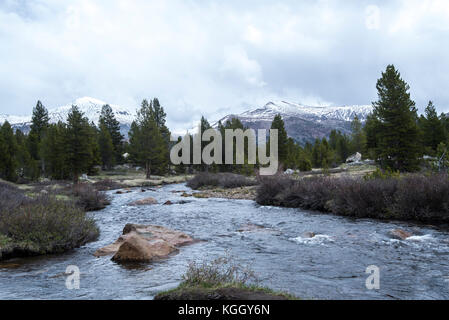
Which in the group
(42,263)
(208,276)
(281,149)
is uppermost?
(281,149)

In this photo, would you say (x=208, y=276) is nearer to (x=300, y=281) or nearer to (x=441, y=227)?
(x=300, y=281)

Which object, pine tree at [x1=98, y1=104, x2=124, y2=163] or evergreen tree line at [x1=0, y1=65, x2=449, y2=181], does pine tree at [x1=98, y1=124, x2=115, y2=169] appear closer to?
evergreen tree line at [x1=0, y1=65, x2=449, y2=181]

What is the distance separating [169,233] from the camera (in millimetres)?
10383

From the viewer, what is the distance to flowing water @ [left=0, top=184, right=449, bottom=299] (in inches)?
219

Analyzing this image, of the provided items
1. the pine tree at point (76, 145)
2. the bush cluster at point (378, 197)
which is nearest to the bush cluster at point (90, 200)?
the bush cluster at point (378, 197)

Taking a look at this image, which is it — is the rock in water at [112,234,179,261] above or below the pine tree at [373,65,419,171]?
below

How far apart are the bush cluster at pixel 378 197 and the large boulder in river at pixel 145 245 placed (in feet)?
26.8

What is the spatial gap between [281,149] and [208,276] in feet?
179

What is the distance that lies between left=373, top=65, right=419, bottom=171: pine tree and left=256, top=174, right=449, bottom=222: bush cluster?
667 inches

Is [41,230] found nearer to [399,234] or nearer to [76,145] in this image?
[399,234]

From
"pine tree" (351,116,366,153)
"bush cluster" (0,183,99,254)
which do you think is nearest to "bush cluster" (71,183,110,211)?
"bush cluster" (0,183,99,254)

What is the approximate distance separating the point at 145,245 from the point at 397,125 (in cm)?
3013
